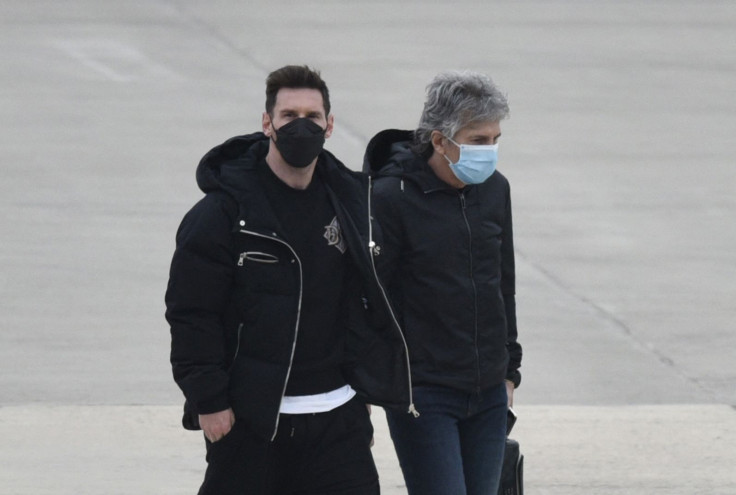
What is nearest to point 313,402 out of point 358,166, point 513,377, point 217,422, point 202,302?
point 217,422

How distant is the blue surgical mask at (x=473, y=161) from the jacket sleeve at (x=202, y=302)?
0.80 meters

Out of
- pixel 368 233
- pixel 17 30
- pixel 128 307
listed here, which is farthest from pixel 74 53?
pixel 368 233

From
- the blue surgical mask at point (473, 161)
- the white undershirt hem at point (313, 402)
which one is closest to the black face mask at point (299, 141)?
the blue surgical mask at point (473, 161)

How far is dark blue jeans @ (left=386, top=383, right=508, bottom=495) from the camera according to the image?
420cm

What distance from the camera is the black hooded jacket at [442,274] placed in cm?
424

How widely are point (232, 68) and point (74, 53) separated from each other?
174cm

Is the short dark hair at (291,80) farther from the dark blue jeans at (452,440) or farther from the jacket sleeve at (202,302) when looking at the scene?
the dark blue jeans at (452,440)

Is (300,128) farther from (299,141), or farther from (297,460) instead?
(297,460)

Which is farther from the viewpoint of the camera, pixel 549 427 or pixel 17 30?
pixel 17 30

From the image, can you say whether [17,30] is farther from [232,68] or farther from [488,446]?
[488,446]

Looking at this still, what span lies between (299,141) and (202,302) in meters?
0.53

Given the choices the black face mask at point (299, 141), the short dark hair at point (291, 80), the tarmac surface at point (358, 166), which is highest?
the short dark hair at point (291, 80)

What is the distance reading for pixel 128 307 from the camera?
322 inches

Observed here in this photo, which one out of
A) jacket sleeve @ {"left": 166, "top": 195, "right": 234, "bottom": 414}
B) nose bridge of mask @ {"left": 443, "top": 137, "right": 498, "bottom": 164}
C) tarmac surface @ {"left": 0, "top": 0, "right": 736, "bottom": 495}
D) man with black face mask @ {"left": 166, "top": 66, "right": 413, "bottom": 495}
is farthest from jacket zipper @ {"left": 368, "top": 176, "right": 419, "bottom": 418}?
tarmac surface @ {"left": 0, "top": 0, "right": 736, "bottom": 495}
